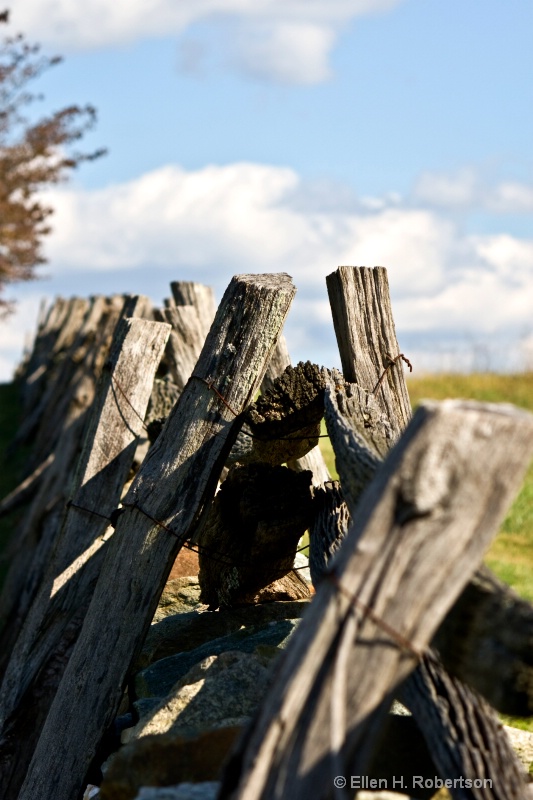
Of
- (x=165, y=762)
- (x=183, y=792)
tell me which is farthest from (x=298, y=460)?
(x=183, y=792)

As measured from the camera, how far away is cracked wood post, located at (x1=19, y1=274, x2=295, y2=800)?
377 centimetres

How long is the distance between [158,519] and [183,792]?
152 centimetres

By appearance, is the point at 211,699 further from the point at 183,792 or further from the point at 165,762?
the point at 183,792

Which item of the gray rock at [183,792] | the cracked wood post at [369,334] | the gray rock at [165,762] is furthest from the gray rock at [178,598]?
the gray rock at [183,792]

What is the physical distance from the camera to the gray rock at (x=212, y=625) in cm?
416

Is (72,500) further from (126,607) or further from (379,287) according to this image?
(379,287)

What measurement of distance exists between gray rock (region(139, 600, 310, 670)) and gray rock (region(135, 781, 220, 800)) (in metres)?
1.71

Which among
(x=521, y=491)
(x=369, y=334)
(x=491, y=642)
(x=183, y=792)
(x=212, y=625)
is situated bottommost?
(x=183, y=792)

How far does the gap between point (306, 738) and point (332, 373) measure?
6.77 ft

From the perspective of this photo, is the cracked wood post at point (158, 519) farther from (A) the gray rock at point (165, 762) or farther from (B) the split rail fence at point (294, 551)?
(A) the gray rock at point (165, 762)

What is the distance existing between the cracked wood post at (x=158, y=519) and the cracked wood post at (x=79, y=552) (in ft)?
2.23

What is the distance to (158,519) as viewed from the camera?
3.79m

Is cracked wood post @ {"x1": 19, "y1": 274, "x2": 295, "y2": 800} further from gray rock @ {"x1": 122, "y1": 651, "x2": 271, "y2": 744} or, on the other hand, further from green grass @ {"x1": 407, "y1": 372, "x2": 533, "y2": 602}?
green grass @ {"x1": 407, "y1": 372, "x2": 533, "y2": 602}

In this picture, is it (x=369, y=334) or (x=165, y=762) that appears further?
(x=369, y=334)
